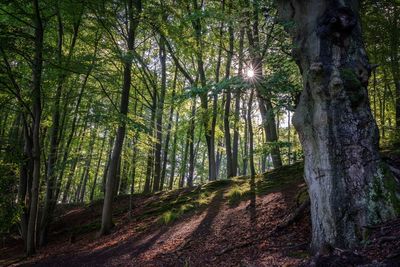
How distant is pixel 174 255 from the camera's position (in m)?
6.94

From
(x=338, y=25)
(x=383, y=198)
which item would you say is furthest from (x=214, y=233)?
(x=338, y=25)

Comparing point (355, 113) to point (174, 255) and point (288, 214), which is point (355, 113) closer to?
point (288, 214)

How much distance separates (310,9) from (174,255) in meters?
5.81

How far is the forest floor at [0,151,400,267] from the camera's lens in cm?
460

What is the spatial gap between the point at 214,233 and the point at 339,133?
14.7ft

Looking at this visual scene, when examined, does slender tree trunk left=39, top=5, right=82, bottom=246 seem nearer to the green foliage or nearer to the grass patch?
the green foliage

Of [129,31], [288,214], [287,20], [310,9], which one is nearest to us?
[310,9]

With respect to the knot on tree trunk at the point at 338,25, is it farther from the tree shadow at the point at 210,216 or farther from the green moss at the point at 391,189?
the tree shadow at the point at 210,216

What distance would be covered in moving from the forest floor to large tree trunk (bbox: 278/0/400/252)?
358 mm

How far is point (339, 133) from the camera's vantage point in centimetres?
422

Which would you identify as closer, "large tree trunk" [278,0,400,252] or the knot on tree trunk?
"large tree trunk" [278,0,400,252]

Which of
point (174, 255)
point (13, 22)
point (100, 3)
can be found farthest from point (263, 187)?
point (13, 22)

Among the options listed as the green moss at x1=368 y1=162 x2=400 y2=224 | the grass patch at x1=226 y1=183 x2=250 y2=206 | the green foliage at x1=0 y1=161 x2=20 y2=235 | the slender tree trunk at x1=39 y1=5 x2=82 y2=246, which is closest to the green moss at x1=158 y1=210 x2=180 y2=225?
the grass patch at x1=226 y1=183 x2=250 y2=206

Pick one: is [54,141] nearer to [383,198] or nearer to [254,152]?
[254,152]
